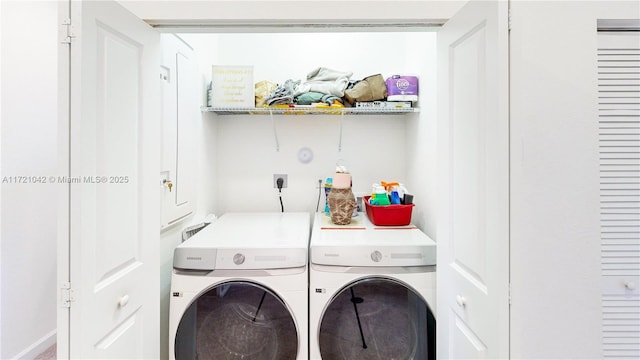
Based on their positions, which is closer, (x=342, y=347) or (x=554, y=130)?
(x=554, y=130)

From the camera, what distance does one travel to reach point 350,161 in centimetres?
240

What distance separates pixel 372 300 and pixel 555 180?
0.99 m

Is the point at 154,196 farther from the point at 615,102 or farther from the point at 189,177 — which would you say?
the point at 615,102

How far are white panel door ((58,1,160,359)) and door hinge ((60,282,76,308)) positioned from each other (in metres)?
0.01

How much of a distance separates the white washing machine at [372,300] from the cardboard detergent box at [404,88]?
43.0 inches

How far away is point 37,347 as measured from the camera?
1.79 metres

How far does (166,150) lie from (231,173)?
0.83 m

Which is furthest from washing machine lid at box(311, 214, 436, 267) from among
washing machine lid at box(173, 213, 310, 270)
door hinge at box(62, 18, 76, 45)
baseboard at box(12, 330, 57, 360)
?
baseboard at box(12, 330, 57, 360)

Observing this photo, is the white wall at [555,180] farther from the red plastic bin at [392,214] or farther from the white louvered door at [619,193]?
the red plastic bin at [392,214]

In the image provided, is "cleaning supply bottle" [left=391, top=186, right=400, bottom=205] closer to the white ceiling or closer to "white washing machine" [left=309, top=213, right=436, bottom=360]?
"white washing machine" [left=309, top=213, right=436, bottom=360]

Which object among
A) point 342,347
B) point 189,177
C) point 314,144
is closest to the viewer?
point 342,347

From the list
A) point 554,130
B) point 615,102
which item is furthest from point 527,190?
point 615,102

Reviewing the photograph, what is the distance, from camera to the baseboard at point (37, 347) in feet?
5.64

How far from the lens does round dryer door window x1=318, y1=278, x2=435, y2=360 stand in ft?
4.76
